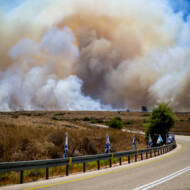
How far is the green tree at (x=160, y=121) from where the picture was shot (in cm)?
4746

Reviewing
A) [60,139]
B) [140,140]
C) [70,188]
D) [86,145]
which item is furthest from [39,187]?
[140,140]

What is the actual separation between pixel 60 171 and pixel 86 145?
10106 millimetres

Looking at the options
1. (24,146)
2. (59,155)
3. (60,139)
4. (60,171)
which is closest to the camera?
(60,171)

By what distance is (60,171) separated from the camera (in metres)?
13.7

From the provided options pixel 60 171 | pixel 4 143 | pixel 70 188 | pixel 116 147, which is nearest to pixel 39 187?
pixel 70 188

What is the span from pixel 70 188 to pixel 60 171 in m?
5.36

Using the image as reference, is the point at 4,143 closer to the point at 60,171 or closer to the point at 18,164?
the point at 60,171

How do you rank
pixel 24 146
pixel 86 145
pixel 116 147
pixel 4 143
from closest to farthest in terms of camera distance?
pixel 4 143, pixel 24 146, pixel 86 145, pixel 116 147

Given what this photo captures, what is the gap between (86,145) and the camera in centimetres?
2372

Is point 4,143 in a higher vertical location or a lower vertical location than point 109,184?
higher

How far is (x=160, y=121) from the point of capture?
157 feet

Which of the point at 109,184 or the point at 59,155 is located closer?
the point at 109,184

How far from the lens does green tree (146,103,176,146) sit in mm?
47463

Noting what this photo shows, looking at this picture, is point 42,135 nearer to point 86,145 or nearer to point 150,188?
point 86,145
